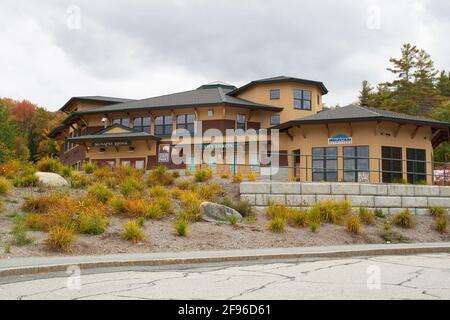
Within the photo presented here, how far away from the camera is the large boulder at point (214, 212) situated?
16830mm

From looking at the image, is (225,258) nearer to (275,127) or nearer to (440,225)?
(440,225)

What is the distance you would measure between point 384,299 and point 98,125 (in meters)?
40.0

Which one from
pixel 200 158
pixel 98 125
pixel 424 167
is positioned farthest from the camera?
pixel 98 125

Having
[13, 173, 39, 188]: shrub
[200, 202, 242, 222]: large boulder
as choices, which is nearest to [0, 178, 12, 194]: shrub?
[13, 173, 39, 188]: shrub

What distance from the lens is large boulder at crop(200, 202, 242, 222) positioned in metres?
16.8

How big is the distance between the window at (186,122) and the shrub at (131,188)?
20.2 m

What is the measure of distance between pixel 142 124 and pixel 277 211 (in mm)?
25928

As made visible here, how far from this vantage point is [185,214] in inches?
643

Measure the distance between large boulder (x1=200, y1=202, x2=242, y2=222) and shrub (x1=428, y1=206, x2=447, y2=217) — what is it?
8.86 metres

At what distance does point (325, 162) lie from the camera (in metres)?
29.9

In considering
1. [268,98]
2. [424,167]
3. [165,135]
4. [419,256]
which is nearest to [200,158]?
[165,135]

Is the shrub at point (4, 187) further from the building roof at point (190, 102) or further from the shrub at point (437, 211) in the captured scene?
the building roof at point (190, 102)
